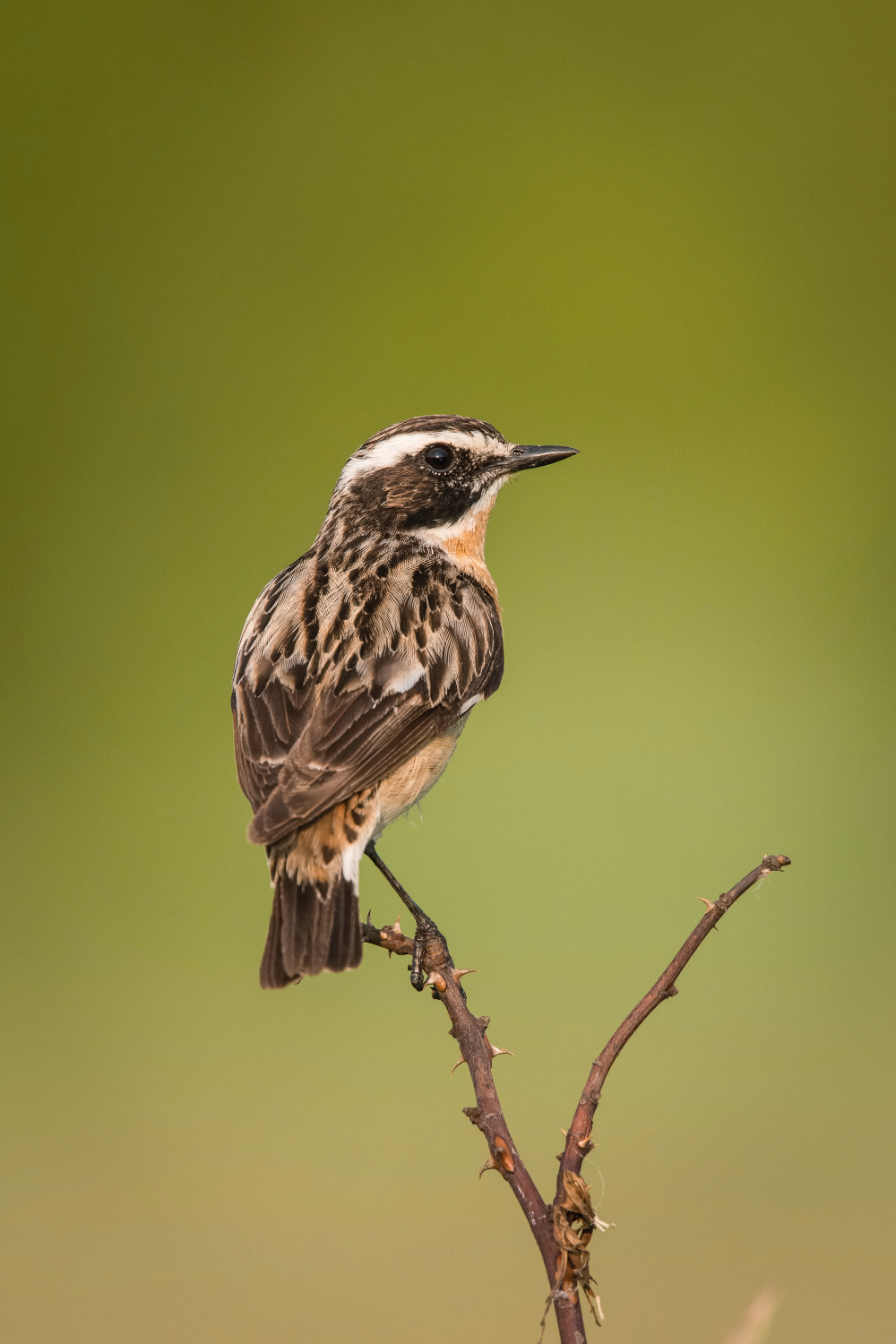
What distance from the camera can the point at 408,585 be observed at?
2.28 meters

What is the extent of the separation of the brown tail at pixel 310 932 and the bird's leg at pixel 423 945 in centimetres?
15

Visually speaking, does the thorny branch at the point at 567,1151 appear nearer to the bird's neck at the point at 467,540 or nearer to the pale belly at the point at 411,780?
the pale belly at the point at 411,780

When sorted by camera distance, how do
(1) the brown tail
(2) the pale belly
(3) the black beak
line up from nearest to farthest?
(1) the brown tail
(2) the pale belly
(3) the black beak

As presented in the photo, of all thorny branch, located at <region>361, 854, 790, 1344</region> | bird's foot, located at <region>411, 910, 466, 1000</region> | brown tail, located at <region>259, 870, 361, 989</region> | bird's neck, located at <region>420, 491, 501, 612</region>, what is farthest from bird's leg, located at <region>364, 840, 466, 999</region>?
bird's neck, located at <region>420, 491, 501, 612</region>

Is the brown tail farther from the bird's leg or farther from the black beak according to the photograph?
the black beak

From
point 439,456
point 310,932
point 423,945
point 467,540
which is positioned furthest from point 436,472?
point 310,932

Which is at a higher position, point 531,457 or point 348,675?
point 531,457

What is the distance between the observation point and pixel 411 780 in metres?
2.03

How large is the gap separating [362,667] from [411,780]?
0.21 metres

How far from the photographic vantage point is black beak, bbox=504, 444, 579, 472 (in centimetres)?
234

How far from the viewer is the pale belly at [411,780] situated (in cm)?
199

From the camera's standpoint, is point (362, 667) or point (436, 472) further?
point (436, 472)

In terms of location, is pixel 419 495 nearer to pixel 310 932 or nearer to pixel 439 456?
pixel 439 456

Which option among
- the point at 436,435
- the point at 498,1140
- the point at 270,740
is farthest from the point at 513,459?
the point at 498,1140
